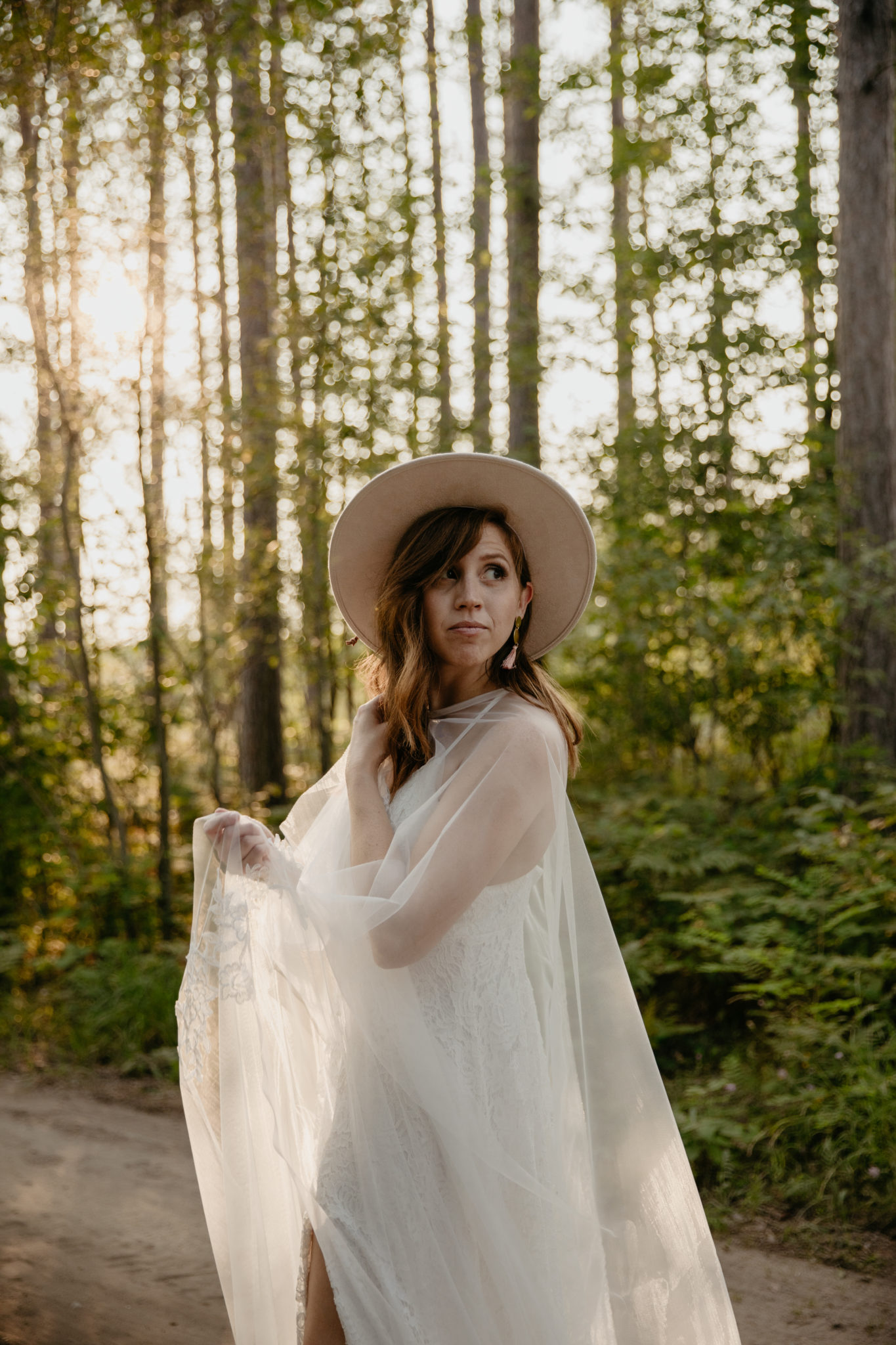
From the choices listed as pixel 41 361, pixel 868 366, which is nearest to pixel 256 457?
pixel 41 361

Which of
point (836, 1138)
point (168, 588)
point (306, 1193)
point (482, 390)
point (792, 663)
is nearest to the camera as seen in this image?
point (306, 1193)

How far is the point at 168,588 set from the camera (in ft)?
22.7

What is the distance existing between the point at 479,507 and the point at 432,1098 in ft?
3.62

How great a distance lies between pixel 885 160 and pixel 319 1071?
7.30 meters

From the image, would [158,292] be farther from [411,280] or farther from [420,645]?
[420,645]

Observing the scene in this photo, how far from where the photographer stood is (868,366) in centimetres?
705

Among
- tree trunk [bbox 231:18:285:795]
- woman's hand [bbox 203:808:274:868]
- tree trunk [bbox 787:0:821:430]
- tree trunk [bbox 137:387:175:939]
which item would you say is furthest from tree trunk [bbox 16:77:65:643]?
tree trunk [bbox 787:0:821:430]

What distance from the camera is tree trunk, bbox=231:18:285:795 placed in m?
6.64

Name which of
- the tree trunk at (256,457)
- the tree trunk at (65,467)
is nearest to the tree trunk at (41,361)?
the tree trunk at (65,467)

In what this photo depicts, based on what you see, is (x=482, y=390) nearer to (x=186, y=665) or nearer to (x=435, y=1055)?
(x=186, y=665)

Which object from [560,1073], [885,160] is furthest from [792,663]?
[560,1073]

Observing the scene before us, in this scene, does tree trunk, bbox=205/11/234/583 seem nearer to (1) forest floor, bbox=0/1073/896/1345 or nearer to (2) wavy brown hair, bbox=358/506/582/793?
(1) forest floor, bbox=0/1073/896/1345

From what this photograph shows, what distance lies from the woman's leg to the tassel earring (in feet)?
3.62

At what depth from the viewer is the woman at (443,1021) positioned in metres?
1.64
